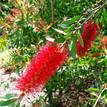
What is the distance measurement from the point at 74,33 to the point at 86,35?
0.35 feet

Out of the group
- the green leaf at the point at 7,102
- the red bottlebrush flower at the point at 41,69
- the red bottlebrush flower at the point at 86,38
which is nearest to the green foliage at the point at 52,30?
the red bottlebrush flower at the point at 86,38

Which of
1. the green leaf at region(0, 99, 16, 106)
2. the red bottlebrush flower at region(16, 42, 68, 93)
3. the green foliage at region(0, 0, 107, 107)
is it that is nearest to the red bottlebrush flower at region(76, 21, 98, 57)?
the red bottlebrush flower at region(16, 42, 68, 93)

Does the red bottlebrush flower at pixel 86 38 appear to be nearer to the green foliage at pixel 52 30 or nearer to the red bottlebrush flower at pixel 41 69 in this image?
the red bottlebrush flower at pixel 41 69

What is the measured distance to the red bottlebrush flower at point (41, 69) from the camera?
1229 millimetres

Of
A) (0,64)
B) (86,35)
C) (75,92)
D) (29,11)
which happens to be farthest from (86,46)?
(0,64)

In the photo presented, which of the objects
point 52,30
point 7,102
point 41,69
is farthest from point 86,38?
point 52,30

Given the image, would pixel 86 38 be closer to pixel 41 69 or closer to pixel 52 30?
pixel 41 69

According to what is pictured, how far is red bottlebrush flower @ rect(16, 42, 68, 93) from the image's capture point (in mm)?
1229

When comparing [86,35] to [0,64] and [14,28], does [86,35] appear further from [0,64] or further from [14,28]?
[0,64]

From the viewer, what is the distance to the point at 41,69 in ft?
4.14

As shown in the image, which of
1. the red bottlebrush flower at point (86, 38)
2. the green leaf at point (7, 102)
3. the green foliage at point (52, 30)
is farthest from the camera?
the green foliage at point (52, 30)

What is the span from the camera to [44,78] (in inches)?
50.2

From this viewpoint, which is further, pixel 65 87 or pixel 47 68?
pixel 65 87

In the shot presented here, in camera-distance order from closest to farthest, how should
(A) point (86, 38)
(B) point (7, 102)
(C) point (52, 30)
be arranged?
1. (B) point (7, 102)
2. (A) point (86, 38)
3. (C) point (52, 30)
